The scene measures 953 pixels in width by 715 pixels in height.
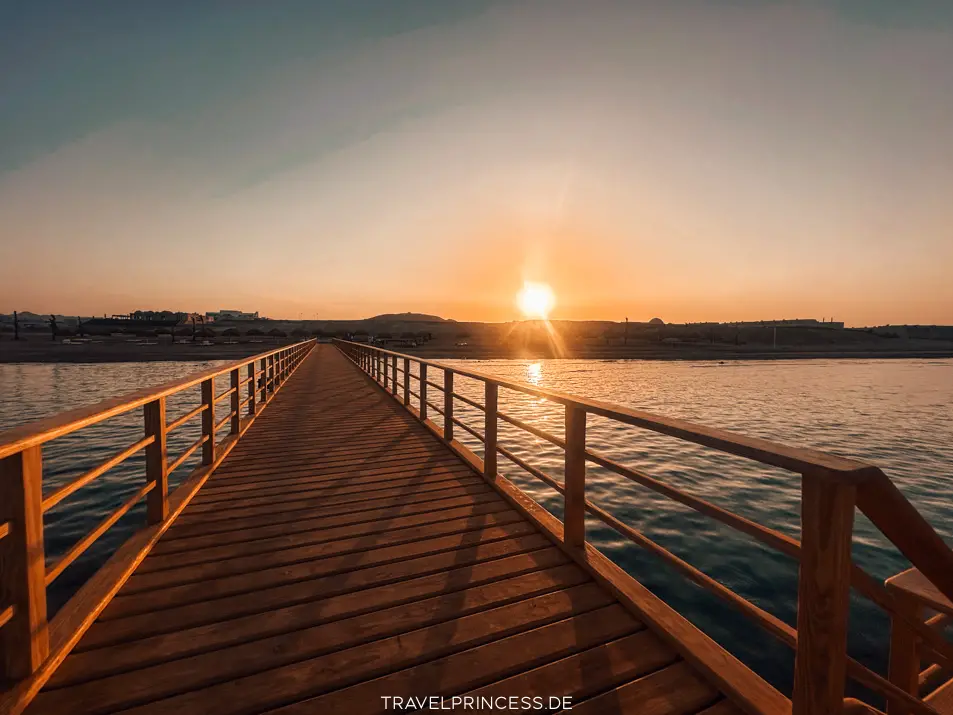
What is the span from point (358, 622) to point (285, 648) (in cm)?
38

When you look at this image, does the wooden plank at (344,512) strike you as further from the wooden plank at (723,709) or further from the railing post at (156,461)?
the wooden plank at (723,709)

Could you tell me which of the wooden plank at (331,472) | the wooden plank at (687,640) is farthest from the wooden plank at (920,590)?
the wooden plank at (331,472)

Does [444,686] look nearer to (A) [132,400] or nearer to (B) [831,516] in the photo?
(B) [831,516]

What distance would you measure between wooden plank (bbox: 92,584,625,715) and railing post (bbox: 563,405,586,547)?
0.49 m

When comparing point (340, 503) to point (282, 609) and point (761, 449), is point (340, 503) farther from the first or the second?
point (761, 449)

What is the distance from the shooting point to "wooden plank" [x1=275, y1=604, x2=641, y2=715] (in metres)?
1.97

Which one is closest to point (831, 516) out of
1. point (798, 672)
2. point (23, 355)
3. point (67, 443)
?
point (798, 672)

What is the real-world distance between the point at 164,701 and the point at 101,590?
1.08m

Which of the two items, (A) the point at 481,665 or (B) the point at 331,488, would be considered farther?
(B) the point at 331,488

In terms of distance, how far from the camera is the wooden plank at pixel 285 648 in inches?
77.7

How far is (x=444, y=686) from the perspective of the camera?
2.06 m

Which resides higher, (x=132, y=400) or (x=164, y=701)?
(x=132, y=400)

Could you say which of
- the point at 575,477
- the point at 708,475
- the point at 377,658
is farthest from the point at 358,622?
the point at 708,475

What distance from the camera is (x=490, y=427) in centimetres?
467
